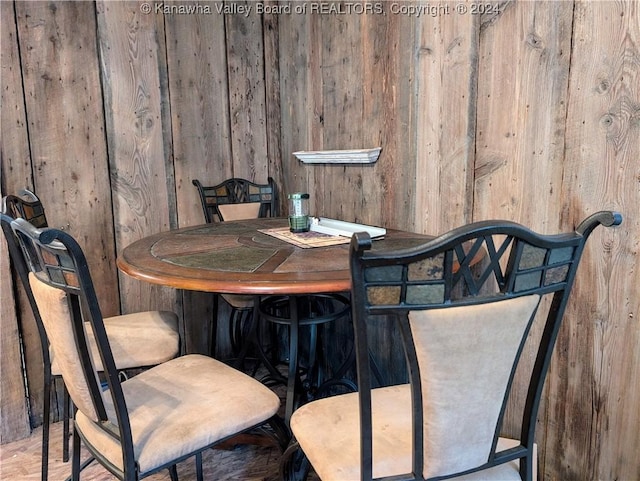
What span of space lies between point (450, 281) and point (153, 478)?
163 cm

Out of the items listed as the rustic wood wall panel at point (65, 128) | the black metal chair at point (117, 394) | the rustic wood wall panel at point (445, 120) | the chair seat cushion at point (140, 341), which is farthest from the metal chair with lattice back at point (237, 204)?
the black metal chair at point (117, 394)

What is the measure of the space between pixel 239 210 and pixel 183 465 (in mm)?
1325

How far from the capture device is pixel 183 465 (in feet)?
6.35

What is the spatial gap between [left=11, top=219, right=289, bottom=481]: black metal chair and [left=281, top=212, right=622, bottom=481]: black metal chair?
36cm

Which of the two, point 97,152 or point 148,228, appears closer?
point 97,152

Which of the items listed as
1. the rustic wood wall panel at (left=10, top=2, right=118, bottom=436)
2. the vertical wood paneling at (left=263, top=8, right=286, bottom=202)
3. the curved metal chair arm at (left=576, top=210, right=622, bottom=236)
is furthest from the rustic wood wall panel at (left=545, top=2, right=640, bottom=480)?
the rustic wood wall panel at (left=10, top=2, right=118, bottom=436)

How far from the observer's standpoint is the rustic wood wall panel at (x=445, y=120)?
1666 mm

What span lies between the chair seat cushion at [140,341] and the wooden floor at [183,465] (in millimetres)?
506

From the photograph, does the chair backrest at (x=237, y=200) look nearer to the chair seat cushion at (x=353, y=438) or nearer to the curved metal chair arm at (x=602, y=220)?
the chair seat cushion at (x=353, y=438)

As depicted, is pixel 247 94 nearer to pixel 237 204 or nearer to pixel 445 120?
pixel 237 204

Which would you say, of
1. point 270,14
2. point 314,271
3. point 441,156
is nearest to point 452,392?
point 314,271

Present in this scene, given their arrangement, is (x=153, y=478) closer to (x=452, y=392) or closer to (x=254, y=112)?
(x=452, y=392)

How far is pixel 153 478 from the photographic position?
1851 millimetres

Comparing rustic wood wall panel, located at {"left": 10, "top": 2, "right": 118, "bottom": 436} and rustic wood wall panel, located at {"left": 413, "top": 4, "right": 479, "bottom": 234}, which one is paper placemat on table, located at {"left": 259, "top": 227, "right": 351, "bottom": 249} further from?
rustic wood wall panel, located at {"left": 10, "top": 2, "right": 118, "bottom": 436}
